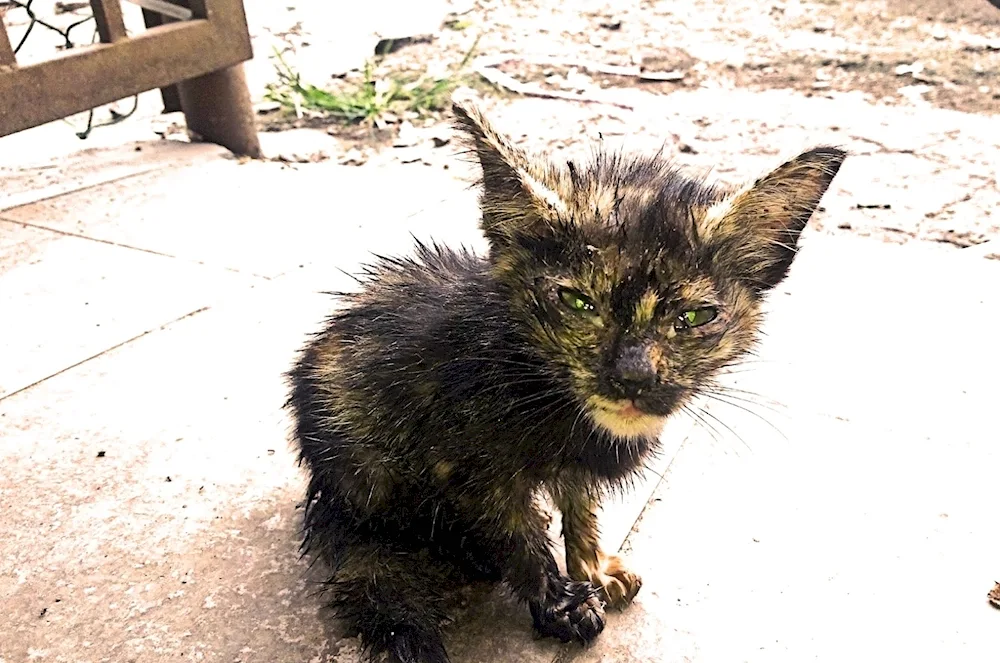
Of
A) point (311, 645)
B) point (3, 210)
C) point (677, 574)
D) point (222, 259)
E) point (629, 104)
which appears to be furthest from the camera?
point (629, 104)

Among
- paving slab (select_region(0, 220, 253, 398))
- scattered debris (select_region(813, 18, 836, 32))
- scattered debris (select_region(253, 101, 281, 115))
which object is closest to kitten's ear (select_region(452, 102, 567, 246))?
paving slab (select_region(0, 220, 253, 398))

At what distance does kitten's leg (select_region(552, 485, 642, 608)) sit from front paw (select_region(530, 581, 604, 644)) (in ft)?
0.25

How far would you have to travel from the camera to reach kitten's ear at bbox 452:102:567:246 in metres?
1.81

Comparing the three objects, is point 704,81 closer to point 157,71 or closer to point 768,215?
point 157,71

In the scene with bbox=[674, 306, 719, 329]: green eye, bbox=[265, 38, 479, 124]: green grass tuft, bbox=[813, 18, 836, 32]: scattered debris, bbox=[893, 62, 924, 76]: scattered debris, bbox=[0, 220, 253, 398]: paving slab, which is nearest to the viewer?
bbox=[674, 306, 719, 329]: green eye

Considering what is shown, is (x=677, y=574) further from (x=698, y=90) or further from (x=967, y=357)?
(x=698, y=90)

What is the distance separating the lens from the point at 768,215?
1897 mm

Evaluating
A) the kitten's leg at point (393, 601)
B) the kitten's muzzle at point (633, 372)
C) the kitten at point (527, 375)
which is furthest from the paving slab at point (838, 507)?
the kitten's muzzle at point (633, 372)

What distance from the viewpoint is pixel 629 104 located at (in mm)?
5820

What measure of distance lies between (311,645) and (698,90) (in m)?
5.06

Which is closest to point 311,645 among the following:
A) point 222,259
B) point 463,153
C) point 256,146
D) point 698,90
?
point 463,153

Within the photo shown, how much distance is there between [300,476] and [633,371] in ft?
4.03

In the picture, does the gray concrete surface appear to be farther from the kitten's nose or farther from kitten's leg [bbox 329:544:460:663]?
the kitten's nose

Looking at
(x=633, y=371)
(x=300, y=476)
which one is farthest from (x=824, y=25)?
(x=633, y=371)
